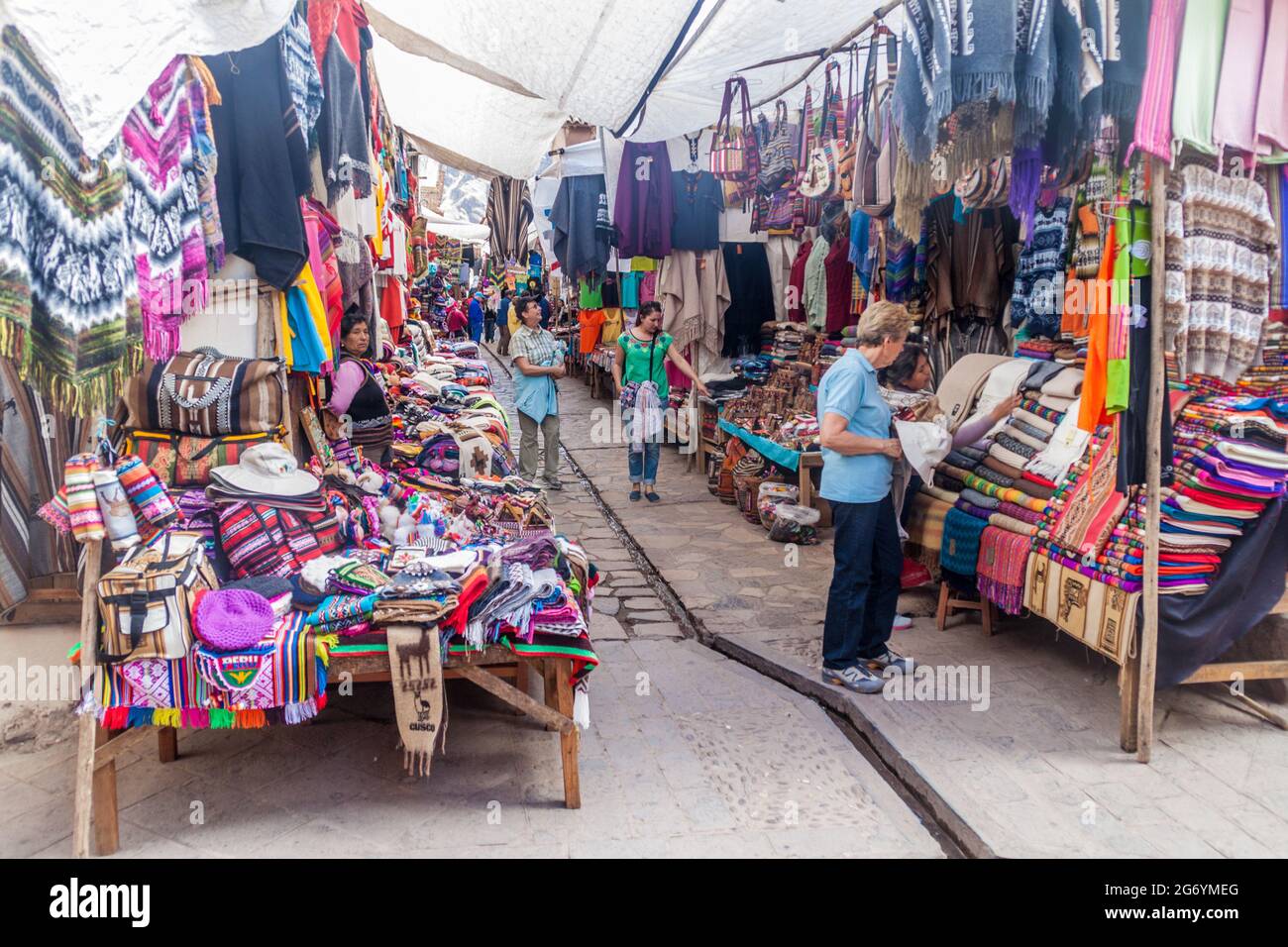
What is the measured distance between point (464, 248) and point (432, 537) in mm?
21582

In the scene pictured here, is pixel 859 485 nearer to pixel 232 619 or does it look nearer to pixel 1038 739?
pixel 1038 739

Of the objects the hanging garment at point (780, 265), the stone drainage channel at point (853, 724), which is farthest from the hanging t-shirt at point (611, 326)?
the stone drainage channel at point (853, 724)

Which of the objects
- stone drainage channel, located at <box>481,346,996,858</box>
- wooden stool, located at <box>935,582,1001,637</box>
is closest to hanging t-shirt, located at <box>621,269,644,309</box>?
stone drainage channel, located at <box>481,346,996,858</box>

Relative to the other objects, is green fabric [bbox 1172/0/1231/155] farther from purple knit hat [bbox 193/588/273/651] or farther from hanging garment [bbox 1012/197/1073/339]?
purple knit hat [bbox 193/588/273/651]

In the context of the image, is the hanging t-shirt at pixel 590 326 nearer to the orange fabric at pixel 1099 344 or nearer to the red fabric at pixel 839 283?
the red fabric at pixel 839 283

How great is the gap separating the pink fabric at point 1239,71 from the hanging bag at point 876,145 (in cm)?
203

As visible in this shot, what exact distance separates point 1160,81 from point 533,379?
5.31 m

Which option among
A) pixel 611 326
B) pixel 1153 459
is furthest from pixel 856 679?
pixel 611 326

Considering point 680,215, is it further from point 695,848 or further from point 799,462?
point 695,848

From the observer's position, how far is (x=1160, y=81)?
3.34m

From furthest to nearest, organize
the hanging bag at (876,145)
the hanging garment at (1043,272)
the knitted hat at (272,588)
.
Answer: the hanging bag at (876,145)
the hanging garment at (1043,272)
the knitted hat at (272,588)

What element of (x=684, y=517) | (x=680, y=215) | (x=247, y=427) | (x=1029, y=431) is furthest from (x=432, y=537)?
(x=680, y=215)

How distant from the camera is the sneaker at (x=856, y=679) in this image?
4.27 meters

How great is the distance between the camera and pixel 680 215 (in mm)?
9016
